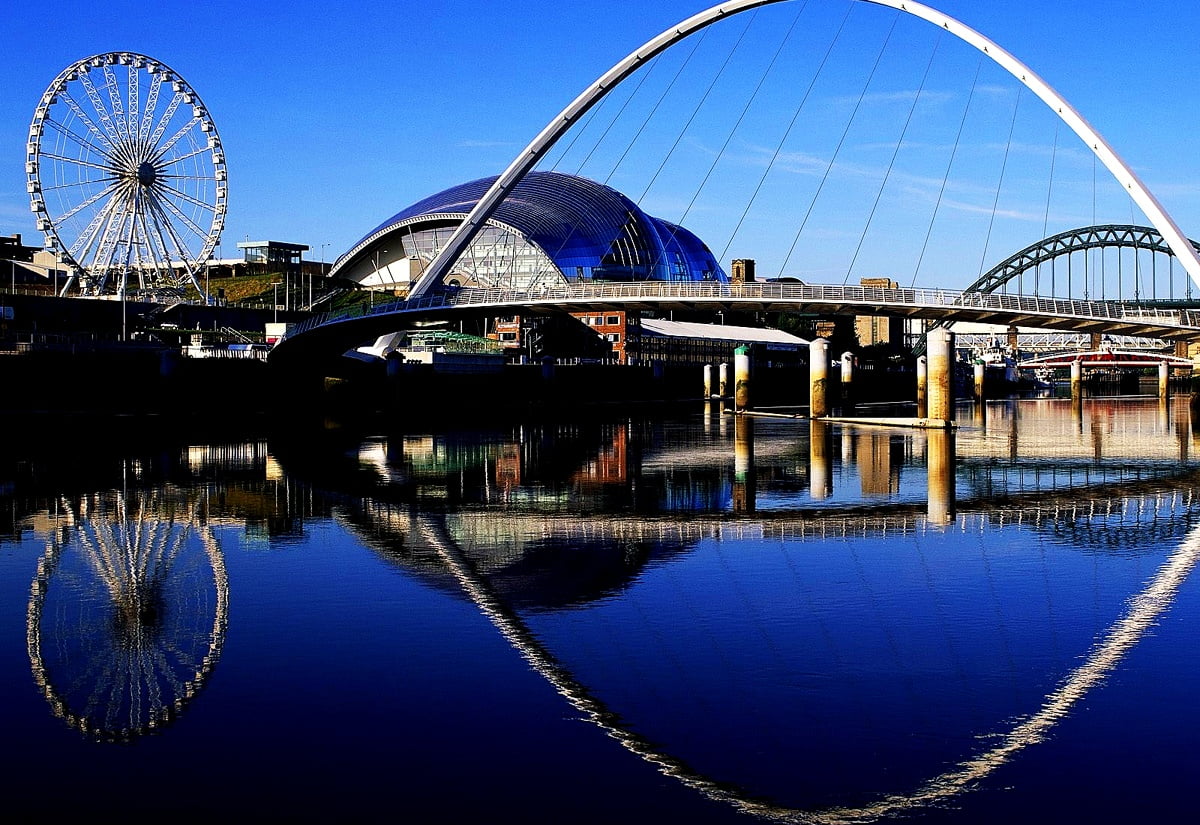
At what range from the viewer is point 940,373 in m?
66.4

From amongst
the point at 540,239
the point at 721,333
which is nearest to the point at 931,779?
the point at 540,239

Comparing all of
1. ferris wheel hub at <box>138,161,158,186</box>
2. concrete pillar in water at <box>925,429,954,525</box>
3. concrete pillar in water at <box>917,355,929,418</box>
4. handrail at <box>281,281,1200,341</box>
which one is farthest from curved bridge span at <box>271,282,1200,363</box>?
ferris wheel hub at <box>138,161,158,186</box>

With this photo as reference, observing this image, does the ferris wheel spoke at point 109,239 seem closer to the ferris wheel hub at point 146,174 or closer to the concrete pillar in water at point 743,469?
the ferris wheel hub at point 146,174

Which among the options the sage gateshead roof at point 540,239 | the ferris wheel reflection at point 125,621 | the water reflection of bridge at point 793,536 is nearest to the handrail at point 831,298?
the water reflection of bridge at point 793,536

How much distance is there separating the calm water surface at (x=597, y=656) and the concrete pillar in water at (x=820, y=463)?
1.49m

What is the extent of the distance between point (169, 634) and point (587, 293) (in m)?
56.2

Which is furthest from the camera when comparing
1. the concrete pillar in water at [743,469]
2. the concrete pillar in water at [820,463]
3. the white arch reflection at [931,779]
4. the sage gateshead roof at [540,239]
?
the sage gateshead roof at [540,239]

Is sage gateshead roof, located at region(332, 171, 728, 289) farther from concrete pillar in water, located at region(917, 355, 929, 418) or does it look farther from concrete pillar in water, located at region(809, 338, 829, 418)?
concrete pillar in water, located at region(809, 338, 829, 418)

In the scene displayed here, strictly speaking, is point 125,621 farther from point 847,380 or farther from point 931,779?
point 847,380

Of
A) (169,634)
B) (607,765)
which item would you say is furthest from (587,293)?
(607,765)

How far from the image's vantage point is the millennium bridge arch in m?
64.5

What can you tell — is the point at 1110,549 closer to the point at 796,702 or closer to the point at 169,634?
the point at 796,702

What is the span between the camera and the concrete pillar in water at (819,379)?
75.8 m

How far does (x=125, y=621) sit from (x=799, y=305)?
178 ft
